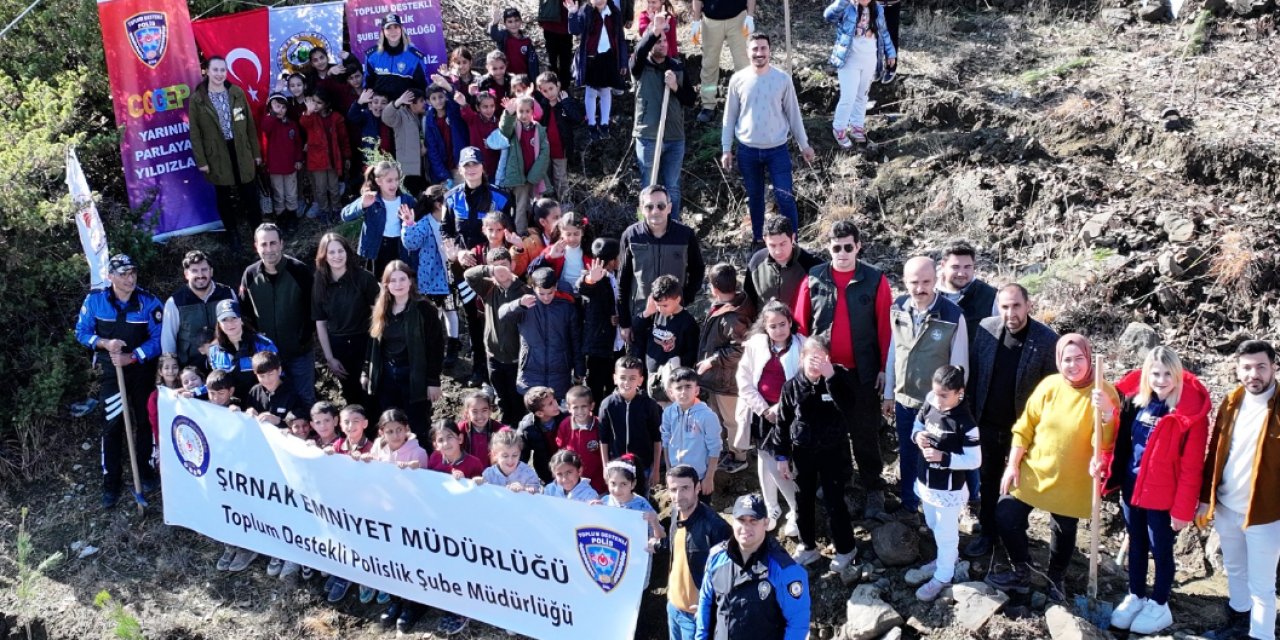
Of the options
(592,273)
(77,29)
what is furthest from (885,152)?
(77,29)

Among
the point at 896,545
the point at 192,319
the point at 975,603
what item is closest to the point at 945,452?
the point at 975,603

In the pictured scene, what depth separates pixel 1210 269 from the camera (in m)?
9.55

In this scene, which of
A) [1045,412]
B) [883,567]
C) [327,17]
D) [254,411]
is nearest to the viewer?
[1045,412]

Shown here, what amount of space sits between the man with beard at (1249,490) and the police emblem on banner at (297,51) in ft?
31.9

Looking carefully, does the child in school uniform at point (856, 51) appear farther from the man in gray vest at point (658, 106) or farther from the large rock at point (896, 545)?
the large rock at point (896, 545)

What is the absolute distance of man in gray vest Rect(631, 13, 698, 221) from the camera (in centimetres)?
1136

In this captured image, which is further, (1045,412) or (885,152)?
(885,152)

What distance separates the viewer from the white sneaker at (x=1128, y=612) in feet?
23.8

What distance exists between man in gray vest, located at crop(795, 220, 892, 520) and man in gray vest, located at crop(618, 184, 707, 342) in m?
1.19

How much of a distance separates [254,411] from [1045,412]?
570 centimetres

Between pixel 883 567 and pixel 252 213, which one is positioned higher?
pixel 252 213

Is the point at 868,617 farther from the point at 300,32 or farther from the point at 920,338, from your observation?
the point at 300,32

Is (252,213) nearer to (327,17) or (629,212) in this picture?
(327,17)

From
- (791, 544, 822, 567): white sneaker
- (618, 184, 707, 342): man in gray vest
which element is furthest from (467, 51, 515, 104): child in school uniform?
(791, 544, 822, 567): white sneaker
